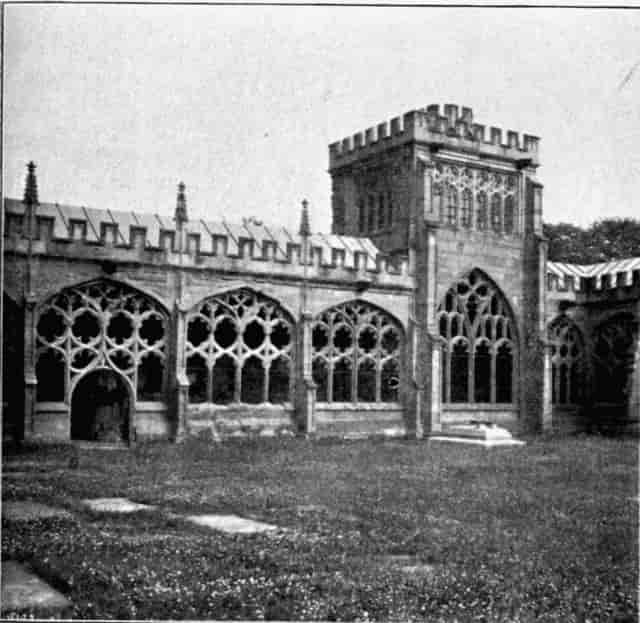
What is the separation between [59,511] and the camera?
11.5 m

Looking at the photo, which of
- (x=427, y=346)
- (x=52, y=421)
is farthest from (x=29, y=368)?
(x=427, y=346)

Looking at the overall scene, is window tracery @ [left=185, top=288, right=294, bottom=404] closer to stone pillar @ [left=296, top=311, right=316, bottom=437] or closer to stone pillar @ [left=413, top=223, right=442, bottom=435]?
stone pillar @ [left=296, top=311, right=316, bottom=437]

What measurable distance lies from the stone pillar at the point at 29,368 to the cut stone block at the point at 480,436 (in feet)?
Answer: 37.3

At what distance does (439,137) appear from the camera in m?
29.7

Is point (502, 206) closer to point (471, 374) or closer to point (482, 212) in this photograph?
point (482, 212)

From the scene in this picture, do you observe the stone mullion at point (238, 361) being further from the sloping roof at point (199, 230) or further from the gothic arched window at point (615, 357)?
the gothic arched window at point (615, 357)

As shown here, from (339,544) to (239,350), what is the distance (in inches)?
602

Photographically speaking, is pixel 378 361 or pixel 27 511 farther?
pixel 378 361

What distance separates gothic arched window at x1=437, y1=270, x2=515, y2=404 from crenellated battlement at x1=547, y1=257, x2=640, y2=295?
2.73 metres

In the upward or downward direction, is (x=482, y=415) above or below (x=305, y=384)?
below

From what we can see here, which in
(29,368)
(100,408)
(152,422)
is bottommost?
(152,422)

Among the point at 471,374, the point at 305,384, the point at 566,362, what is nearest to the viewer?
the point at 305,384

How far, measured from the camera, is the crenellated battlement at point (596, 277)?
31.8 m

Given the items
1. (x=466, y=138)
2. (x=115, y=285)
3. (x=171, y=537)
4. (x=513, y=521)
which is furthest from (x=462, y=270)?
(x=171, y=537)
